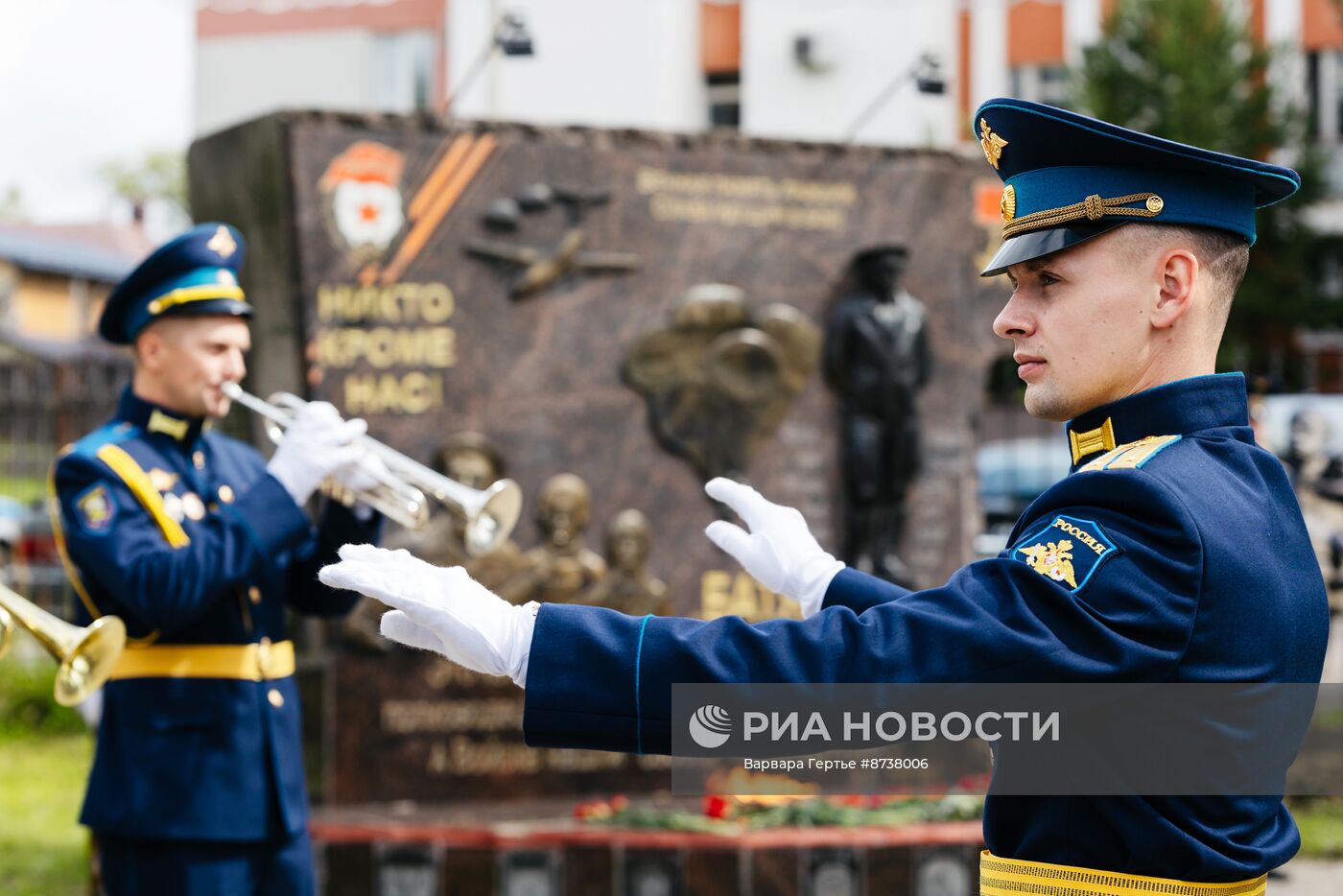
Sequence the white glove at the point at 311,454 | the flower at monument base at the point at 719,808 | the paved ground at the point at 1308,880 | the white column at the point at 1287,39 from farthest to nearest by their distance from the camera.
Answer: the white column at the point at 1287,39 < the paved ground at the point at 1308,880 < the flower at monument base at the point at 719,808 < the white glove at the point at 311,454

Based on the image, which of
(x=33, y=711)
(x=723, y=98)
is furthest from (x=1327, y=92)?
(x=33, y=711)

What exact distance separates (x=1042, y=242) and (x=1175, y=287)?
0.19 m

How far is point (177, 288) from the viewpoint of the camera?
4.12m

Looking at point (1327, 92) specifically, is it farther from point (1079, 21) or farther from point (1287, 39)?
point (1079, 21)

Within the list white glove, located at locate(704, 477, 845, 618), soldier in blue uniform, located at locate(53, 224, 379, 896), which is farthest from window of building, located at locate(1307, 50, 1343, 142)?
white glove, located at locate(704, 477, 845, 618)

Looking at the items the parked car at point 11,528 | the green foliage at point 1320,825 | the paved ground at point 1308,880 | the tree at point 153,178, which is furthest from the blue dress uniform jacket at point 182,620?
the tree at point 153,178

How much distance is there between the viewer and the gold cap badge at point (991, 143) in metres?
2.25

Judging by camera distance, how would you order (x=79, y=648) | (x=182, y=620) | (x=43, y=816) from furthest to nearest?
1. (x=43, y=816)
2. (x=182, y=620)
3. (x=79, y=648)

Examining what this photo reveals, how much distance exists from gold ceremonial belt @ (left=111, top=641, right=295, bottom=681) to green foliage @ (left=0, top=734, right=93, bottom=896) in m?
3.05

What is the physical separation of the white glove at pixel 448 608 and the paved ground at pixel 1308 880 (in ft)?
18.5

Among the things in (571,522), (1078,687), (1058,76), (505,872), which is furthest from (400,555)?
(1058,76)

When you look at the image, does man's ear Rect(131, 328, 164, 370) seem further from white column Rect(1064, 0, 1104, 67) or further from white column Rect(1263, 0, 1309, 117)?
white column Rect(1263, 0, 1309, 117)

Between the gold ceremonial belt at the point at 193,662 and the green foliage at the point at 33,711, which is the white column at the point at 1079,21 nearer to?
the green foliage at the point at 33,711

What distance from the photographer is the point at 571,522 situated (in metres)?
6.28
